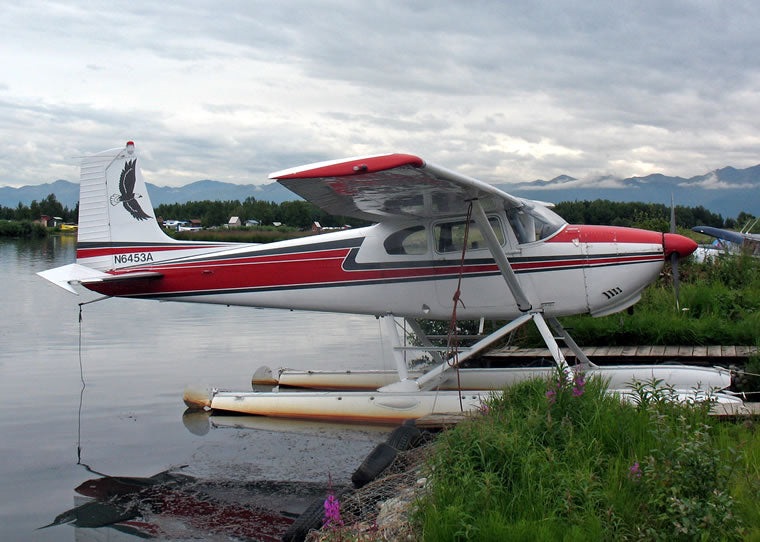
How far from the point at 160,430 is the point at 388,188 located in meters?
3.73

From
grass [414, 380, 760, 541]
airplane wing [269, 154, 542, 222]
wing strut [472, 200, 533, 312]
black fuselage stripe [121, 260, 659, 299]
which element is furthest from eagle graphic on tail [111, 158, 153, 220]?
grass [414, 380, 760, 541]

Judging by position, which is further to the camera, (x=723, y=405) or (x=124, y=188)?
(x=124, y=188)

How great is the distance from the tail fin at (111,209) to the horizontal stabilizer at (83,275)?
0.37 meters

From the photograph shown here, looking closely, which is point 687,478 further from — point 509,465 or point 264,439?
point 264,439

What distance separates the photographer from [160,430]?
309 inches

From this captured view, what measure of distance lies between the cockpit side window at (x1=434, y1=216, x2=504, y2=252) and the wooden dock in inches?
92.8

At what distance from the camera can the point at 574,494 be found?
3.43m

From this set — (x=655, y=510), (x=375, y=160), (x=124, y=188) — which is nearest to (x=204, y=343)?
(x=124, y=188)

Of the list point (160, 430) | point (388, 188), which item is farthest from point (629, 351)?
point (160, 430)

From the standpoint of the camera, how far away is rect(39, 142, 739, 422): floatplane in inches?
294

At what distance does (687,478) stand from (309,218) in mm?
63668

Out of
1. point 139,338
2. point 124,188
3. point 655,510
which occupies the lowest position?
point 139,338

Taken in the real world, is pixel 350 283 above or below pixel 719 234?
below

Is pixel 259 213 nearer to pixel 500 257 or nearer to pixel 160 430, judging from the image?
pixel 160 430
